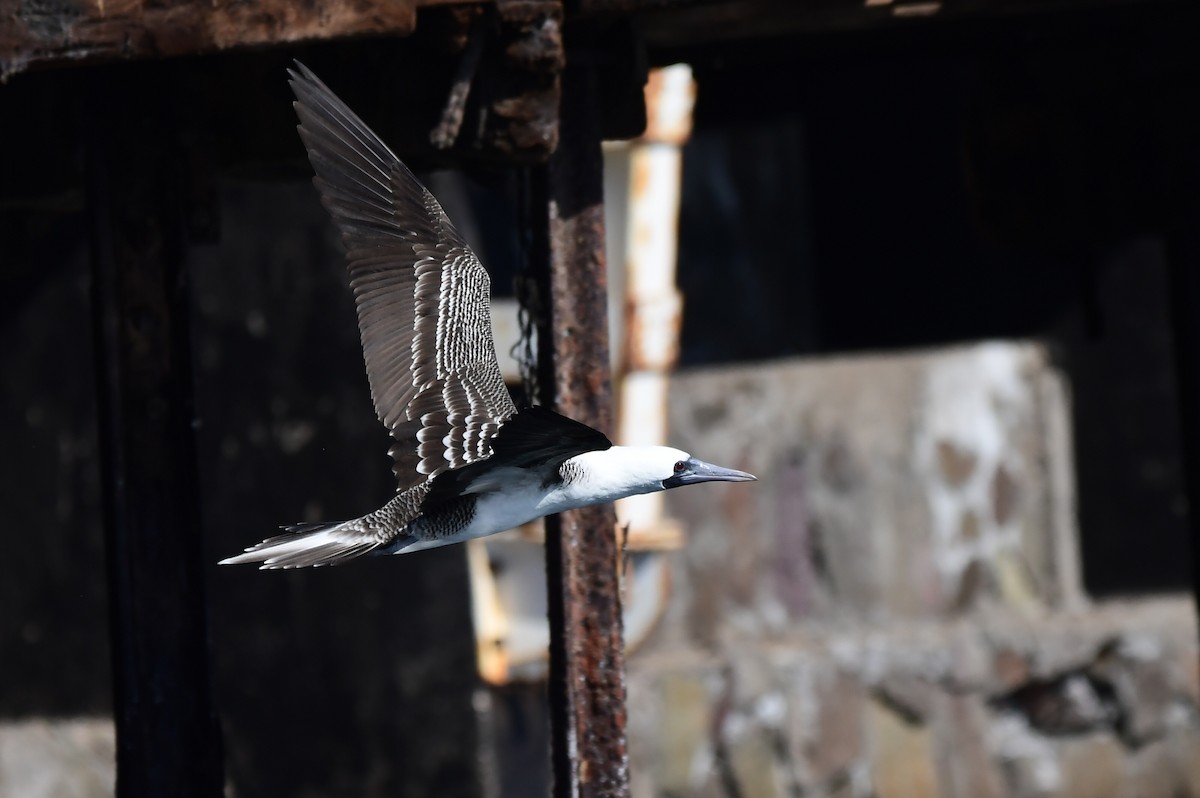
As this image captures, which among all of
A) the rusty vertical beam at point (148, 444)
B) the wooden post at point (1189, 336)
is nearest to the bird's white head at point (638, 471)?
the rusty vertical beam at point (148, 444)

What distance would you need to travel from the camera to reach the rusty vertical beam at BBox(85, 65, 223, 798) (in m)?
3.72

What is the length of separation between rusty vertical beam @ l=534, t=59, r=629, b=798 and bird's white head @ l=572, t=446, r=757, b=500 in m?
0.07

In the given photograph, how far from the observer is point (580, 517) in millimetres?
3914

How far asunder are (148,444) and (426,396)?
0.54 m

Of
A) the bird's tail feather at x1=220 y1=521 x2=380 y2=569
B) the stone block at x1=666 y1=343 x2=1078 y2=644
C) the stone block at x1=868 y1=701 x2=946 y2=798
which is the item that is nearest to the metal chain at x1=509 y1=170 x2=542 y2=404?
the bird's tail feather at x1=220 y1=521 x2=380 y2=569

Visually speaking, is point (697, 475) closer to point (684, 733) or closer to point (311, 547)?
point (311, 547)

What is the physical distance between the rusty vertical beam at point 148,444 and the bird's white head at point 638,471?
76 cm

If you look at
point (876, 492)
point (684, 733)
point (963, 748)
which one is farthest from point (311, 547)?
point (963, 748)

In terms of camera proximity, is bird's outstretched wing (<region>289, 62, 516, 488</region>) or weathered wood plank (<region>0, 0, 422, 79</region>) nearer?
weathered wood plank (<region>0, 0, 422, 79</region>)

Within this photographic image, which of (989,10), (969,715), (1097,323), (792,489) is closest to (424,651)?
(792,489)

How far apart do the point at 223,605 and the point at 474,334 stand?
2668 mm

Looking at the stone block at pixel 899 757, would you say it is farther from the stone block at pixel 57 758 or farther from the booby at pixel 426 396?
the booby at pixel 426 396

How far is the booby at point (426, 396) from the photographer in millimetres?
3805

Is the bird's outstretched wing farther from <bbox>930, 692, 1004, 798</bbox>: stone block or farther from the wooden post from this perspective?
<bbox>930, 692, 1004, 798</bbox>: stone block
